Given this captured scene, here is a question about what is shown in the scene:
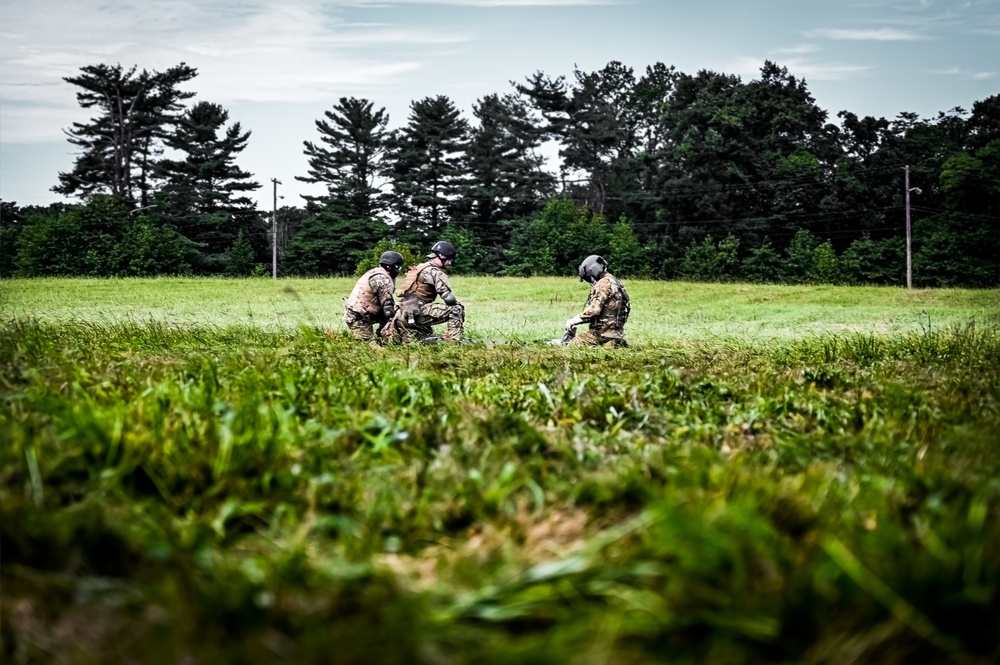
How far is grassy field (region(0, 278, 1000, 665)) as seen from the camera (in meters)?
1.69

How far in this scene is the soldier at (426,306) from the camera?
1603cm

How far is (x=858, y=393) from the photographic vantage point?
6469mm

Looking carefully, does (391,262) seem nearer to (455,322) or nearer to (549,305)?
(455,322)

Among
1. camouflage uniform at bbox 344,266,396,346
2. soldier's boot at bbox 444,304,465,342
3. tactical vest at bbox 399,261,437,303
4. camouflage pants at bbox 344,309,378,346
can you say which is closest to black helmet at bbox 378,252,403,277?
tactical vest at bbox 399,261,437,303

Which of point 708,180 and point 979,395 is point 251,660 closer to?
point 979,395

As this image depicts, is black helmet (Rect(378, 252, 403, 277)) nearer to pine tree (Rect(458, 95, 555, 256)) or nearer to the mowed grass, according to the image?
the mowed grass

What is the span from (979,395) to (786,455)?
10.1 feet

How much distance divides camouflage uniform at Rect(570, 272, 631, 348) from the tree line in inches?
1446

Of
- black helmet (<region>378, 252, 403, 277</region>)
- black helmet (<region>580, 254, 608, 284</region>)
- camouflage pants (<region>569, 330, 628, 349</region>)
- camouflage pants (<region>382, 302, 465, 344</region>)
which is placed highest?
black helmet (<region>378, 252, 403, 277</region>)

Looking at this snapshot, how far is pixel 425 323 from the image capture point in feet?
54.2

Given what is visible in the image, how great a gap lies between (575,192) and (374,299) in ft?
194

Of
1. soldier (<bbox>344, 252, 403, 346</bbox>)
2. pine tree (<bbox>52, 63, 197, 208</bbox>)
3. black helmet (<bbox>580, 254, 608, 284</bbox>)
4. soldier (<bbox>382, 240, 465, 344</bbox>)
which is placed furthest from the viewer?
pine tree (<bbox>52, 63, 197, 208</bbox>)

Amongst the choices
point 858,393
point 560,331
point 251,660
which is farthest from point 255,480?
point 560,331

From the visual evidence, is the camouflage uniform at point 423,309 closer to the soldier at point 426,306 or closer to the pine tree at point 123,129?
the soldier at point 426,306
